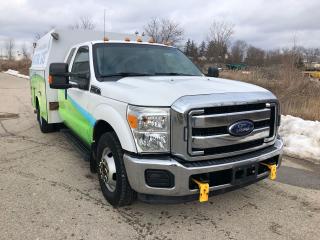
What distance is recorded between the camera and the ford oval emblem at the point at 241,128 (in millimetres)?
3414

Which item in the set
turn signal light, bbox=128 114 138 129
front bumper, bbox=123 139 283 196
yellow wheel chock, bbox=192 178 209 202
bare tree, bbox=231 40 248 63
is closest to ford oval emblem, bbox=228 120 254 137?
front bumper, bbox=123 139 283 196

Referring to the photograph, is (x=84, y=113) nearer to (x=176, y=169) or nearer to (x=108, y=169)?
(x=108, y=169)

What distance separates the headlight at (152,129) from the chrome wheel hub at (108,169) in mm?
657

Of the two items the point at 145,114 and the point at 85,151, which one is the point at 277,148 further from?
the point at 85,151

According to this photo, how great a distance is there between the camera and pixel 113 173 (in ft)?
12.6

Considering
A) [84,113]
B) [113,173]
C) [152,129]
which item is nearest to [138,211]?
[113,173]

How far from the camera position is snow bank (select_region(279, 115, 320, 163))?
6316 mm

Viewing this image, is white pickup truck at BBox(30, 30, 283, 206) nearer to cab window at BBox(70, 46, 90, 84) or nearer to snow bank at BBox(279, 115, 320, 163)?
cab window at BBox(70, 46, 90, 84)

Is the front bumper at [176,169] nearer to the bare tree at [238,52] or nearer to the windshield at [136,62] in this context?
the windshield at [136,62]

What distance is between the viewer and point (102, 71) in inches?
177

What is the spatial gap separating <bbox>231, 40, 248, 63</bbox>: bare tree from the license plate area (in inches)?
2538

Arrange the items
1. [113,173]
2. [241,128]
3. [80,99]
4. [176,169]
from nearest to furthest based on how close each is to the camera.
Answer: [176,169] < [241,128] < [113,173] < [80,99]

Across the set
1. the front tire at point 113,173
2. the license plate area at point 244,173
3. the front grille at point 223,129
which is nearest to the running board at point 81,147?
the front tire at point 113,173

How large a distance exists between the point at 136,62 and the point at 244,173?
2.19 m
